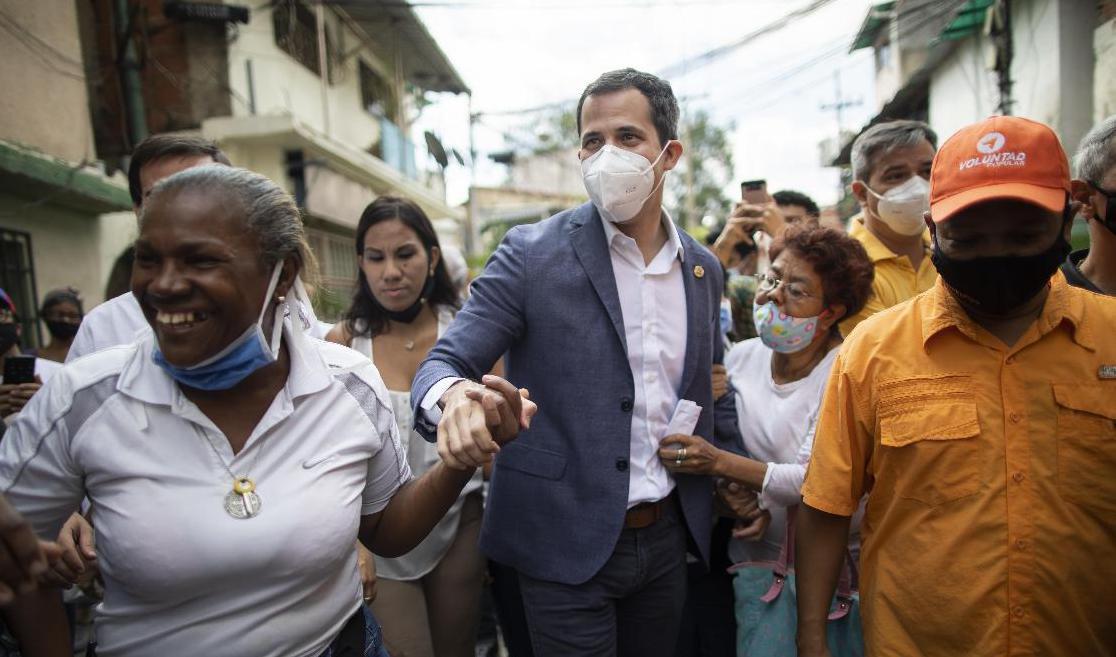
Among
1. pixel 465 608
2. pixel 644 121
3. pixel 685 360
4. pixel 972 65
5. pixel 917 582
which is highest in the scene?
pixel 972 65

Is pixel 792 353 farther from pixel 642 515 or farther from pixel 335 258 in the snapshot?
pixel 335 258

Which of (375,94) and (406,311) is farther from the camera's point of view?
(375,94)

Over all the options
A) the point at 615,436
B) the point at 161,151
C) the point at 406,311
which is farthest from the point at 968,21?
the point at 161,151

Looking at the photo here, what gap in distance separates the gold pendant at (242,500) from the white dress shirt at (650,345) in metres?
1.19

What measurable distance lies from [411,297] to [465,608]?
1420 millimetres

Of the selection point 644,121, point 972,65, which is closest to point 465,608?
point 644,121

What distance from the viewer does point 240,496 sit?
156 cm

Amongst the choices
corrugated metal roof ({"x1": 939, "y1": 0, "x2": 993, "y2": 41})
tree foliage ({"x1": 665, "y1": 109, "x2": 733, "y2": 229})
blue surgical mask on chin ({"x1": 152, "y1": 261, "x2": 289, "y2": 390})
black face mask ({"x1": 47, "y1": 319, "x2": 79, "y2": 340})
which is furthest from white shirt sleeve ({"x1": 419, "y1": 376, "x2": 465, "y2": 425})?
tree foliage ({"x1": 665, "y1": 109, "x2": 733, "y2": 229})

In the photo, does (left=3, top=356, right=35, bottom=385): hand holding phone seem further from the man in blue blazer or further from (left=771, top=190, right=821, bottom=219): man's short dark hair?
(left=771, top=190, right=821, bottom=219): man's short dark hair

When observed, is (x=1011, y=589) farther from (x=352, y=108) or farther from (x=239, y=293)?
(x=352, y=108)

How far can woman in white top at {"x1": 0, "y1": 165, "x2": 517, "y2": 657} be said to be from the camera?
1.49m

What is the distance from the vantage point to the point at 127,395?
5.11 feet

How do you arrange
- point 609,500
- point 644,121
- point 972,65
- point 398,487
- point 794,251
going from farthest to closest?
point 972,65, point 794,251, point 644,121, point 609,500, point 398,487

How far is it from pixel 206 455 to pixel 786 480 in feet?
6.01
